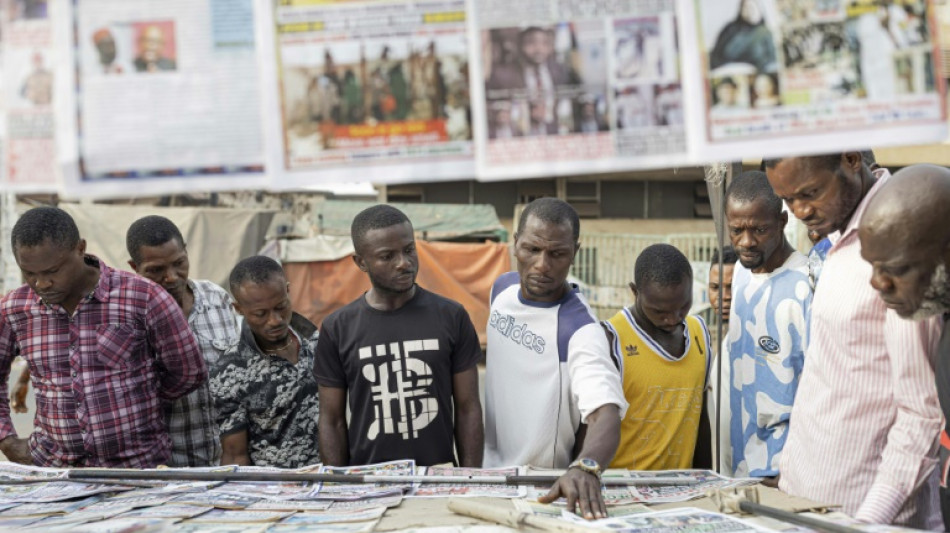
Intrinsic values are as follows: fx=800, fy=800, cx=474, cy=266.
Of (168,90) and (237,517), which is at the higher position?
(168,90)

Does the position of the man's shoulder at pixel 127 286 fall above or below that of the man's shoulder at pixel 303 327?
above

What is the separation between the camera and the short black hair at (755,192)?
115 inches

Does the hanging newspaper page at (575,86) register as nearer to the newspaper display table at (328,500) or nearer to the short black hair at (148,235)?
the newspaper display table at (328,500)

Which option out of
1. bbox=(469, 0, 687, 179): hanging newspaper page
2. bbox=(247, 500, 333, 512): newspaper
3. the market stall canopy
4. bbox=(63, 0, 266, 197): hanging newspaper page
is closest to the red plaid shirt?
bbox=(247, 500, 333, 512): newspaper

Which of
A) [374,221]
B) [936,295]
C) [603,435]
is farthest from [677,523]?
[374,221]

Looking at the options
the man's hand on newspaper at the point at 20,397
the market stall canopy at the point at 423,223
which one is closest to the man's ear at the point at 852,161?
the man's hand on newspaper at the point at 20,397

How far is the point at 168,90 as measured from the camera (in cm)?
159

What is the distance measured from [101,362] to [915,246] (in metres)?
2.43

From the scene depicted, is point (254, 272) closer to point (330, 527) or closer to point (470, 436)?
point (470, 436)

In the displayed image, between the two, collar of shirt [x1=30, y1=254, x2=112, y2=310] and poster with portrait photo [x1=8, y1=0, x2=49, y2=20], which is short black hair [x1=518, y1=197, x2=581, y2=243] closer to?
collar of shirt [x1=30, y1=254, x2=112, y2=310]

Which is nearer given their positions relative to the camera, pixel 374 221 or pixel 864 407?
pixel 864 407

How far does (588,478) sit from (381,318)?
A: 982mm

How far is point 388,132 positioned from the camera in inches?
63.9

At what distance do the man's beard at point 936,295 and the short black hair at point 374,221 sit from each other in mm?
1597
